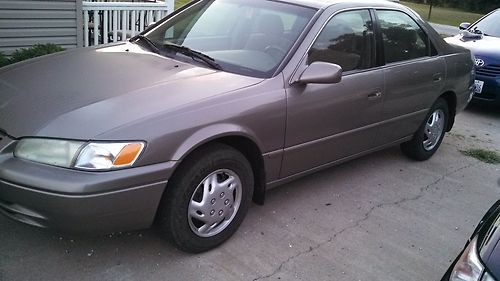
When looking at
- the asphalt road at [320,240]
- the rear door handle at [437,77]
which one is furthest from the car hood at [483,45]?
the asphalt road at [320,240]

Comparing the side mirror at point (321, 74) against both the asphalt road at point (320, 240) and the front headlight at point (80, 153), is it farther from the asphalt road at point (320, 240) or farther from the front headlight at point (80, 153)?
the front headlight at point (80, 153)

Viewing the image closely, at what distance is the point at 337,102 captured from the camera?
3.94 meters

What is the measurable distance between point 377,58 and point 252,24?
1162 millimetres

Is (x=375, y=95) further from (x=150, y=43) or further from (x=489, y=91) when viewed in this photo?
(x=489, y=91)

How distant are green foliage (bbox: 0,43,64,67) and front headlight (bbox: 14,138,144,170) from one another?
338cm

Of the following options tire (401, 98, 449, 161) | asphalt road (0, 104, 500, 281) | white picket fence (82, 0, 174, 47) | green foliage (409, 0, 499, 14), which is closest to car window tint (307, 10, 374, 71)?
asphalt road (0, 104, 500, 281)

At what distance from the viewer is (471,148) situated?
6.18 meters

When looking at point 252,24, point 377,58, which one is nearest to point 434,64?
point 377,58

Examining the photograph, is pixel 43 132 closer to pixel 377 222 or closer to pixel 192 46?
pixel 192 46

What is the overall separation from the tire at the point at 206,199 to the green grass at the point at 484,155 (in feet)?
11.5

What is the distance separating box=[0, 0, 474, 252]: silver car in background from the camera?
2.74 meters

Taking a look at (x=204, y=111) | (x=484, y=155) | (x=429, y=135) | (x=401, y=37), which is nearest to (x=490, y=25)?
(x=484, y=155)

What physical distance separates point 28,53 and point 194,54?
3007mm

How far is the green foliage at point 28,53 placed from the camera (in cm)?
575
